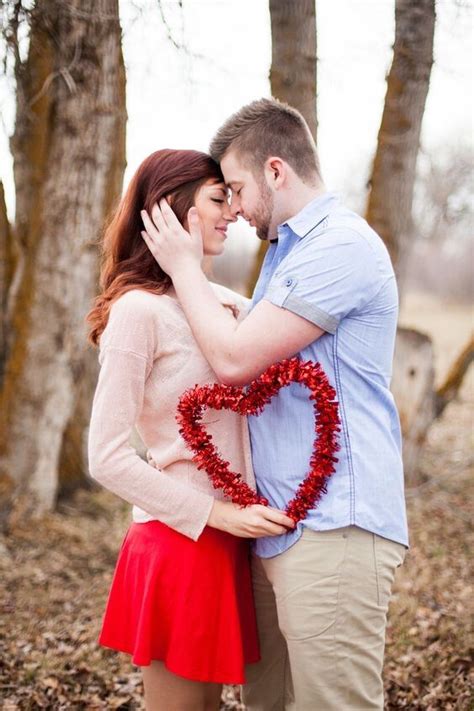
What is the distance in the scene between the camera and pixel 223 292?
3127 mm

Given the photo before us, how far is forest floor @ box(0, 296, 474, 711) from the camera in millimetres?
4082

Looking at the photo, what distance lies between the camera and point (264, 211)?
8.82ft

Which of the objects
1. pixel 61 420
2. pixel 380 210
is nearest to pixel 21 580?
pixel 61 420

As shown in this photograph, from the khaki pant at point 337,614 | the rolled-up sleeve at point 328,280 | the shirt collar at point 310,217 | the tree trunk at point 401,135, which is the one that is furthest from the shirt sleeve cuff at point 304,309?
the tree trunk at point 401,135

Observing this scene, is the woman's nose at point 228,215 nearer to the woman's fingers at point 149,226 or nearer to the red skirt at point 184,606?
the woman's fingers at point 149,226

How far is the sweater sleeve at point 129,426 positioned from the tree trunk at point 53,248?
3503 millimetres

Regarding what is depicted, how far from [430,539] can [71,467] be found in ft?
11.2

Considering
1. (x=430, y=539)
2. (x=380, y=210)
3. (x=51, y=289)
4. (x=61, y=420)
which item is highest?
(x=380, y=210)

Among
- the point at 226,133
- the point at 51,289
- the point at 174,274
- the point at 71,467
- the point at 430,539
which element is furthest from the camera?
the point at 71,467

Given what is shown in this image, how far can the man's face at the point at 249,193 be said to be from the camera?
105 inches

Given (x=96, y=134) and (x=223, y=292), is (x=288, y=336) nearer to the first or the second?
(x=223, y=292)

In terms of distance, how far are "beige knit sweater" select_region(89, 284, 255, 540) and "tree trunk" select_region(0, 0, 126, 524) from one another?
11.4 ft

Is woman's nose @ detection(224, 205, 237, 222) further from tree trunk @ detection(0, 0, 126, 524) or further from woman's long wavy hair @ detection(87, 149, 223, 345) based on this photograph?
tree trunk @ detection(0, 0, 126, 524)

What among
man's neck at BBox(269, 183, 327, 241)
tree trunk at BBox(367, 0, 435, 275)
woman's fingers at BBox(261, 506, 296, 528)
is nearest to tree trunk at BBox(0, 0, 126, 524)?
tree trunk at BBox(367, 0, 435, 275)
